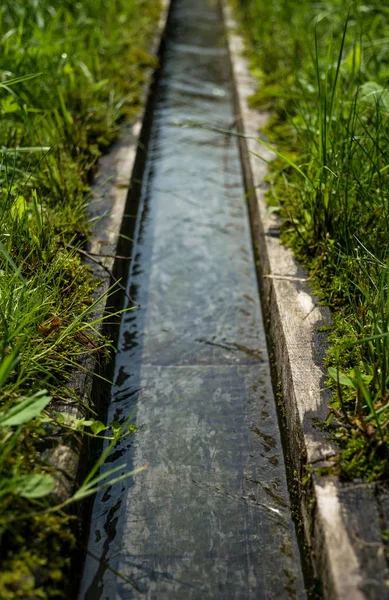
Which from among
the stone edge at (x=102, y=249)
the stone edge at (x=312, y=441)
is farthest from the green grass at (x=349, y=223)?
the stone edge at (x=102, y=249)

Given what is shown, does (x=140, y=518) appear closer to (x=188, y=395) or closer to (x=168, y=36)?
(x=188, y=395)

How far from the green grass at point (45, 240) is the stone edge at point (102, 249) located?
0.04m

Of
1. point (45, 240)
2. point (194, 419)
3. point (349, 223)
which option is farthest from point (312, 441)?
point (45, 240)

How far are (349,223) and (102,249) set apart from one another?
3.38 feet

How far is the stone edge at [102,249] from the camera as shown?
180cm

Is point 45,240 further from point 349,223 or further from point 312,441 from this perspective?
point 312,441

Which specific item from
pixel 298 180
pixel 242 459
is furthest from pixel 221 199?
pixel 242 459

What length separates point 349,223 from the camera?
2.44m

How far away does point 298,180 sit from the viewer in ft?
9.68

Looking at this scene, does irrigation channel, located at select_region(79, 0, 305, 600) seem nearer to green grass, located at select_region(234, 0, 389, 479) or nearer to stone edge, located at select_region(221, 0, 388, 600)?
stone edge, located at select_region(221, 0, 388, 600)

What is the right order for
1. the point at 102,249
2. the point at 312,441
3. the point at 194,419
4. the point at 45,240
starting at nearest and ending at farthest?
1. the point at 312,441
2. the point at 194,419
3. the point at 45,240
4. the point at 102,249

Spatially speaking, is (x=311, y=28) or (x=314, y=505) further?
(x=311, y=28)

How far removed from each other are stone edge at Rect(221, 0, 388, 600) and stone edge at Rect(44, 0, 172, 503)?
2.12ft

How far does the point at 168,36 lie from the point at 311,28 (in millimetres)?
2226
